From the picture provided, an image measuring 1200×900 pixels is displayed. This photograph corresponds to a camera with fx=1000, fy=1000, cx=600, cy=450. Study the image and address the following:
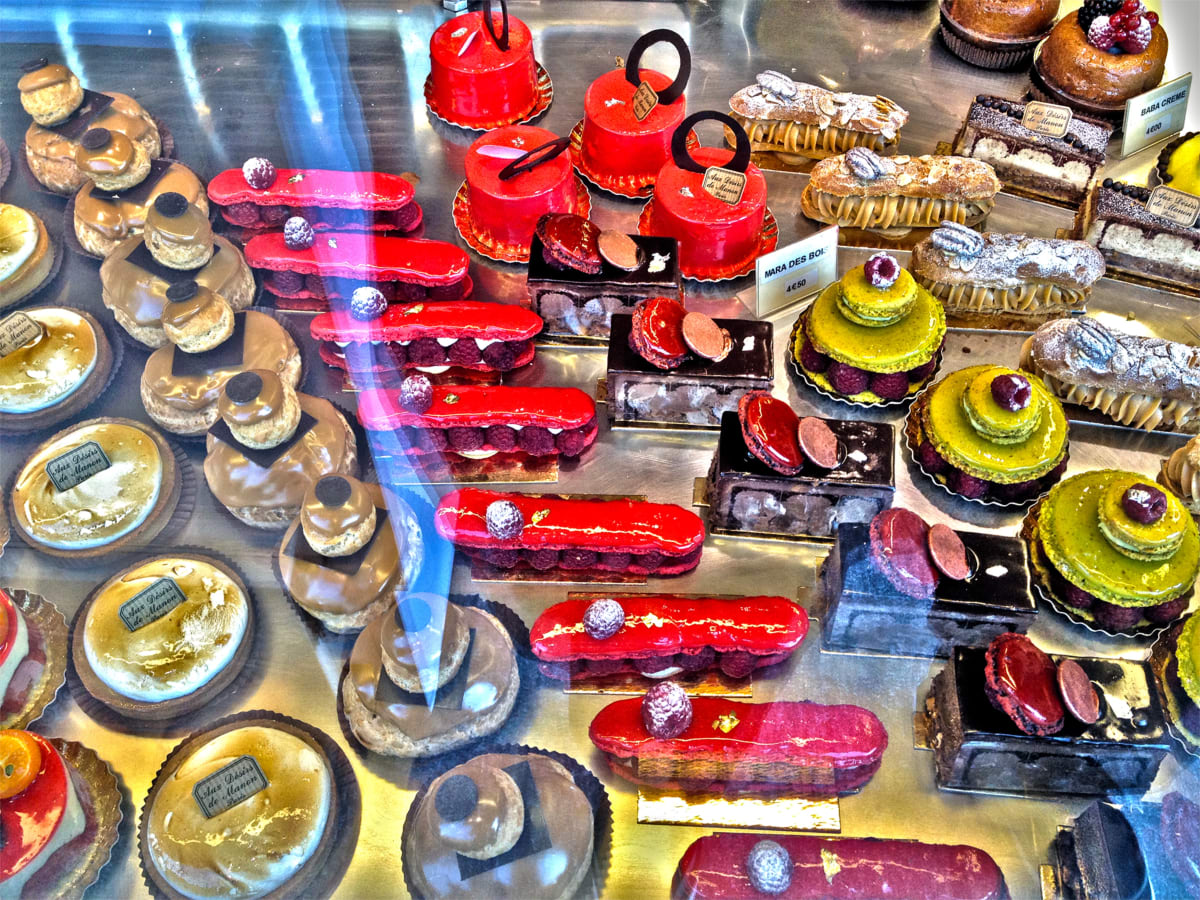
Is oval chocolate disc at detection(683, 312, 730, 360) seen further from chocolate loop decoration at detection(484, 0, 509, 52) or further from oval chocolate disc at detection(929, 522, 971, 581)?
chocolate loop decoration at detection(484, 0, 509, 52)

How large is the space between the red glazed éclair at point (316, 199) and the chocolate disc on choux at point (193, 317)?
0.85 meters

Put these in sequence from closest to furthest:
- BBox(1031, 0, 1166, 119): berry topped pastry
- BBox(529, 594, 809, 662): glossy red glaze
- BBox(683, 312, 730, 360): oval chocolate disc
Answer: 1. BBox(529, 594, 809, 662): glossy red glaze
2. BBox(683, 312, 730, 360): oval chocolate disc
3. BBox(1031, 0, 1166, 119): berry topped pastry

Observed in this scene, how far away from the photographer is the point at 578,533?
11.7ft

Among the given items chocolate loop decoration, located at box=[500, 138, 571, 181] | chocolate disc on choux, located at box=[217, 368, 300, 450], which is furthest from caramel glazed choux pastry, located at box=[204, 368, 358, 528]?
chocolate loop decoration, located at box=[500, 138, 571, 181]

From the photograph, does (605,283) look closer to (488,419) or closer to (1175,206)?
(488,419)

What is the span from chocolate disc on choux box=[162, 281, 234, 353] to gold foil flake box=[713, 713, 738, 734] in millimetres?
2308

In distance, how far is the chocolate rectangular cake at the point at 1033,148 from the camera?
181 inches

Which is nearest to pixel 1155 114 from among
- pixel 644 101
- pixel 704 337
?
pixel 644 101

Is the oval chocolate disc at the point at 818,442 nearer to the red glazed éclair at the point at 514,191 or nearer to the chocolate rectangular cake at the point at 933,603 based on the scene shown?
the chocolate rectangular cake at the point at 933,603

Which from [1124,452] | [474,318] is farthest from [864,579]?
[474,318]

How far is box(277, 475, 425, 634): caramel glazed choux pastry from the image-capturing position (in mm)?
3248

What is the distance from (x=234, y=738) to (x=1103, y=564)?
292 centimetres

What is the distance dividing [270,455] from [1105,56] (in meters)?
4.25

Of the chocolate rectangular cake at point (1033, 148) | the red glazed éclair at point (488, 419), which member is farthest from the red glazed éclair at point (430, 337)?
the chocolate rectangular cake at point (1033, 148)
